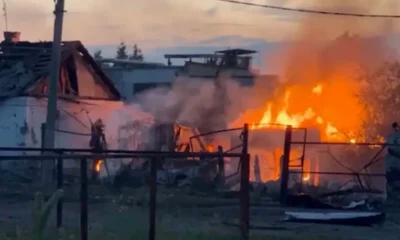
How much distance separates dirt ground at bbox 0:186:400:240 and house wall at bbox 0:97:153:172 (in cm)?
1158

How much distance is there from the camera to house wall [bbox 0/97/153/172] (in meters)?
37.1

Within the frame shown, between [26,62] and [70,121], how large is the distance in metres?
2.87

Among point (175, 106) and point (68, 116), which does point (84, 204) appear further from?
point (175, 106)

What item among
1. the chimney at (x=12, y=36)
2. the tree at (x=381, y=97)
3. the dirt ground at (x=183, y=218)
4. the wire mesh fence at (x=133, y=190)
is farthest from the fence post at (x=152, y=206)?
the tree at (x=381, y=97)

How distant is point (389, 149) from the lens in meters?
24.4

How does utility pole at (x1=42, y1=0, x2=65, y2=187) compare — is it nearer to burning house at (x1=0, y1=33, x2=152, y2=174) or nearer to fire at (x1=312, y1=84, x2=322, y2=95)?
burning house at (x1=0, y1=33, x2=152, y2=174)

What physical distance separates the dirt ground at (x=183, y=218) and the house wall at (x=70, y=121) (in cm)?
1158

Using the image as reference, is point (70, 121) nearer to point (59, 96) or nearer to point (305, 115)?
point (59, 96)

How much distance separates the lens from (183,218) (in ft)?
65.0

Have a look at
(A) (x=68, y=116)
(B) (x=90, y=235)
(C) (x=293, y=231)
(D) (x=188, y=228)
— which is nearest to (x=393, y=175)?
(C) (x=293, y=231)

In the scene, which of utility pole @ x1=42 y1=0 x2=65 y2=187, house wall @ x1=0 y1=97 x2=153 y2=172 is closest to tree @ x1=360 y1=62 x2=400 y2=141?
house wall @ x1=0 y1=97 x2=153 y2=172

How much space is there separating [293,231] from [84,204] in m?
6.20

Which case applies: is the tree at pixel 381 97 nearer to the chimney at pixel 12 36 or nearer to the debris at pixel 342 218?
the chimney at pixel 12 36

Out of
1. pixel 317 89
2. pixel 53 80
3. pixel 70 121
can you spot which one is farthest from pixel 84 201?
pixel 317 89
